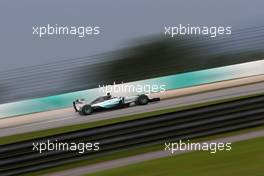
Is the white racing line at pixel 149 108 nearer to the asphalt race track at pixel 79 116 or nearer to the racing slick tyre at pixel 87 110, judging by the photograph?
the asphalt race track at pixel 79 116

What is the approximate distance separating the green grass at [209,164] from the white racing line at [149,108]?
22.4ft

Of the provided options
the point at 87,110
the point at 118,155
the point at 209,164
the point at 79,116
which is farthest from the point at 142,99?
the point at 209,164

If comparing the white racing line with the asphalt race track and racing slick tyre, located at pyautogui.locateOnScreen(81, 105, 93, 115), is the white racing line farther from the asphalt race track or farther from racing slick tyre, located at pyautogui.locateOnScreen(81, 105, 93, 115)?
racing slick tyre, located at pyautogui.locateOnScreen(81, 105, 93, 115)

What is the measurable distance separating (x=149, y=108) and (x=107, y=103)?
1.47 meters

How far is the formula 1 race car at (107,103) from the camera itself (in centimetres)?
1518

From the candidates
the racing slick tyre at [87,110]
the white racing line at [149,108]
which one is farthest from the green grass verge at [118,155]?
the racing slick tyre at [87,110]

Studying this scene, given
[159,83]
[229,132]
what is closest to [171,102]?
[159,83]

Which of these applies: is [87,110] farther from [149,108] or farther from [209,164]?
[209,164]

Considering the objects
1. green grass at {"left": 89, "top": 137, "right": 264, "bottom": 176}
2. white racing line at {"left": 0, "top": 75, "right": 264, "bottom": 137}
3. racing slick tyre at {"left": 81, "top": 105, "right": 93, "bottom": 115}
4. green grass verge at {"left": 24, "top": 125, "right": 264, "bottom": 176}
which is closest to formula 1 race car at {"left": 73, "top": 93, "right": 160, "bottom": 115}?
racing slick tyre at {"left": 81, "top": 105, "right": 93, "bottom": 115}

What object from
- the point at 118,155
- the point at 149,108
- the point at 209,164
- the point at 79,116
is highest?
the point at 209,164

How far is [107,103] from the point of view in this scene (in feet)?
50.3

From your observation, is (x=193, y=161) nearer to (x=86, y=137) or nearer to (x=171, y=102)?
(x=86, y=137)

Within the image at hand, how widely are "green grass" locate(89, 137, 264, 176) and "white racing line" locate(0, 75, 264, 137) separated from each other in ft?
22.4

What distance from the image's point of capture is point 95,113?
50.2 ft
